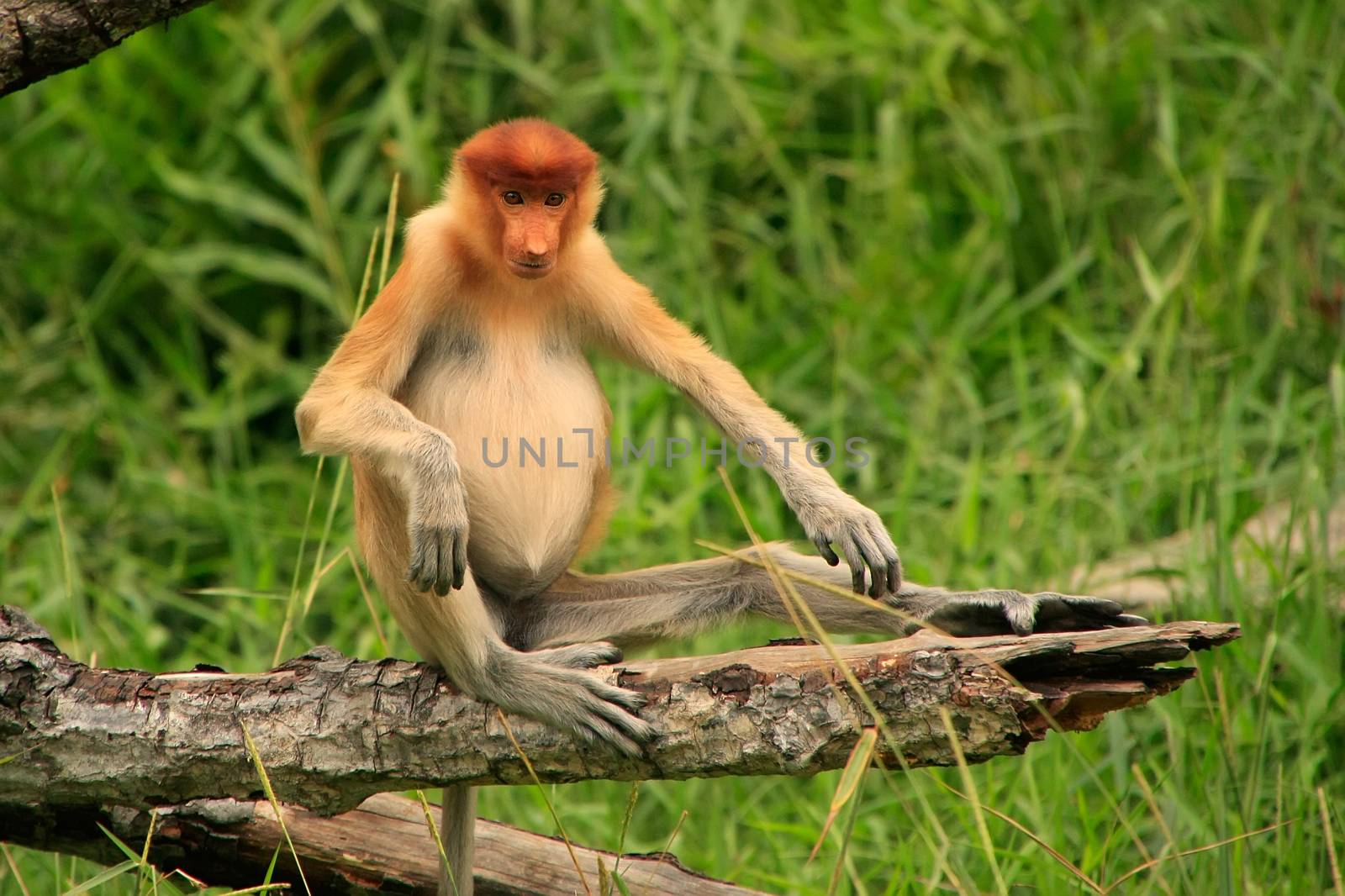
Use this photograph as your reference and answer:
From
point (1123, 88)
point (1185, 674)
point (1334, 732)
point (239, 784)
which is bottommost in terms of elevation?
point (1334, 732)

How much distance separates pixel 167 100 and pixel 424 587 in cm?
353

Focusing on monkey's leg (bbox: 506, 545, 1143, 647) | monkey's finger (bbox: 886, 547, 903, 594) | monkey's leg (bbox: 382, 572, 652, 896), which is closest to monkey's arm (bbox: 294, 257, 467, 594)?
monkey's leg (bbox: 382, 572, 652, 896)

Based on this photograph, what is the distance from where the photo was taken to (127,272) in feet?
17.5

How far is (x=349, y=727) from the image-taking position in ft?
8.23

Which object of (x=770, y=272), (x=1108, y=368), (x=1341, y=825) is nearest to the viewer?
(x=1341, y=825)

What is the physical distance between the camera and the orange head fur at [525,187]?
2896 millimetres

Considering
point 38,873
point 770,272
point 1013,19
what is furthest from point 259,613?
point 1013,19

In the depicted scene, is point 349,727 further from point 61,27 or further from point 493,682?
point 61,27

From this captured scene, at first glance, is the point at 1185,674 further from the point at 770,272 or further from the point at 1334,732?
the point at 770,272

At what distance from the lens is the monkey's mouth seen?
2883mm

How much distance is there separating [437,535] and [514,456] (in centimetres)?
42

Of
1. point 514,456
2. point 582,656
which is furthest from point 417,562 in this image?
point 514,456

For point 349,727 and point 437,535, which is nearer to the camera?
point 349,727

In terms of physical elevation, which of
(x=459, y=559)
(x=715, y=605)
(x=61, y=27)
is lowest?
(x=715, y=605)
